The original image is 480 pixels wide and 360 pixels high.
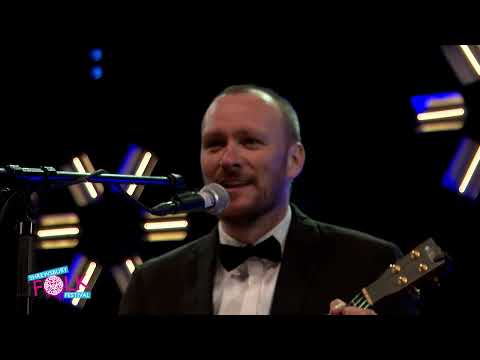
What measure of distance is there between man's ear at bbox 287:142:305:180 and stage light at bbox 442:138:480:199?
142 centimetres

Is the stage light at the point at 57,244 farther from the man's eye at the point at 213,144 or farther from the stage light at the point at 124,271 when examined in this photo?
the man's eye at the point at 213,144

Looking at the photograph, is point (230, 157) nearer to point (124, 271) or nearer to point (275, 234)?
point (275, 234)

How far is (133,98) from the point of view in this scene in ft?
15.8

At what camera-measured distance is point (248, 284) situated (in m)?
2.58

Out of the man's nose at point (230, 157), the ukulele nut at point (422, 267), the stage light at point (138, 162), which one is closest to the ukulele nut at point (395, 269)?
the ukulele nut at point (422, 267)

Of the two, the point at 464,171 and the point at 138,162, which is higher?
the point at 138,162

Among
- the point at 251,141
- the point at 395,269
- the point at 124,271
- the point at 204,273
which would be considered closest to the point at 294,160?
the point at 251,141

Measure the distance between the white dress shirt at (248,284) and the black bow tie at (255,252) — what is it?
1.9 inches

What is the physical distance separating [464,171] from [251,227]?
1798 millimetres

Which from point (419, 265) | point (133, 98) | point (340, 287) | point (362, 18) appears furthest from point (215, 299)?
point (133, 98)

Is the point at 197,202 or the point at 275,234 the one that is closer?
the point at 197,202

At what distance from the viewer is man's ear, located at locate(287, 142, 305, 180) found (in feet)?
9.04

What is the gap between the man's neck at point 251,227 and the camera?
8.61 feet

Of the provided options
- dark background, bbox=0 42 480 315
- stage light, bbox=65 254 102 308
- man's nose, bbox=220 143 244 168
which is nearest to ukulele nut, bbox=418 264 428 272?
man's nose, bbox=220 143 244 168
